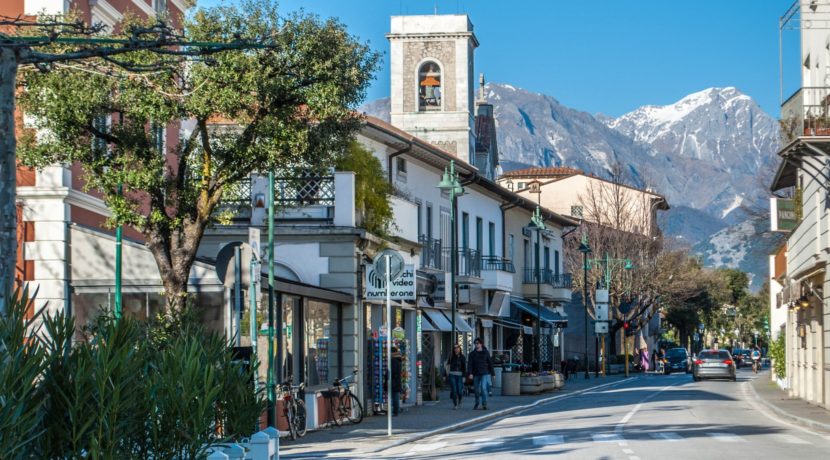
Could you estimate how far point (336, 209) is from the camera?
92.8 ft

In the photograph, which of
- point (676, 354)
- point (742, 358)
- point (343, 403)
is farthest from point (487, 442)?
point (742, 358)

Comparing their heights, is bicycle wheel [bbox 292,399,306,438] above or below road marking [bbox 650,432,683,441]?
above

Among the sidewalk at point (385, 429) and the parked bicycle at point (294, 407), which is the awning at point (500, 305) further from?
the parked bicycle at point (294, 407)

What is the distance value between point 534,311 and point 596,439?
39302 mm

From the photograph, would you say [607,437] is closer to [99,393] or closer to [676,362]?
[99,393]

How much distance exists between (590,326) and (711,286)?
24.6 metres

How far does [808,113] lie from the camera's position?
27.0 metres

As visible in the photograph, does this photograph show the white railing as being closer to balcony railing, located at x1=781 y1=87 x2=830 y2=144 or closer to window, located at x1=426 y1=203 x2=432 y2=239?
balcony railing, located at x1=781 y1=87 x2=830 y2=144

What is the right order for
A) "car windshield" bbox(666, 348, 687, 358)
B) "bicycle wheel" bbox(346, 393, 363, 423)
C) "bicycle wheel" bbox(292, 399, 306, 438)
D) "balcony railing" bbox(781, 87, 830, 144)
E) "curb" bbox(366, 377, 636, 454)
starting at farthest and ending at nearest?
1. "car windshield" bbox(666, 348, 687, 358)
2. "bicycle wheel" bbox(346, 393, 363, 423)
3. "balcony railing" bbox(781, 87, 830, 144)
4. "bicycle wheel" bbox(292, 399, 306, 438)
5. "curb" bbox(366, 377, 636, 454)

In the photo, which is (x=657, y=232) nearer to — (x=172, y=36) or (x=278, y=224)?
(x=278, y=224)

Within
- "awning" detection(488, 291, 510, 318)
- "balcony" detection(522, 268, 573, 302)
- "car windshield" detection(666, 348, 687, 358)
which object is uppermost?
"balcony" detection(522, 268, 573, 302)

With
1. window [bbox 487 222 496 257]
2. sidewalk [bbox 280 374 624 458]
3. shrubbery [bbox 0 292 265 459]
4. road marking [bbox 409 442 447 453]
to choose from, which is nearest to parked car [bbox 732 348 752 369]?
window [bbox 487 222 496 257]

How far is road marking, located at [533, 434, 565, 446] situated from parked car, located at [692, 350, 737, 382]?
37034 mm

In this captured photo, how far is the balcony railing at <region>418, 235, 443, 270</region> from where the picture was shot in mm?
43706
